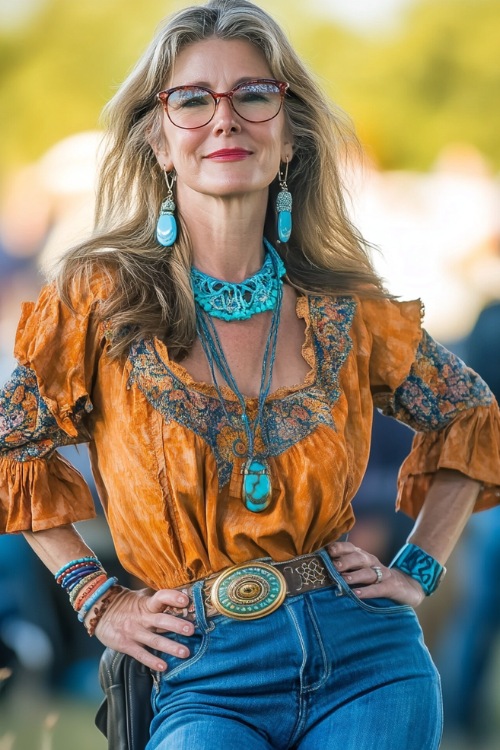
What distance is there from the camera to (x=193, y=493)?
1746mm

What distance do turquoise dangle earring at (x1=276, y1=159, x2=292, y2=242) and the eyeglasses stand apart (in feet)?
0.60

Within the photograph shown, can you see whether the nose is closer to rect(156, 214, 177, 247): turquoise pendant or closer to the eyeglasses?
the eyeglasses

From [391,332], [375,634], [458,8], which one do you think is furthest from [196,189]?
[458,8]

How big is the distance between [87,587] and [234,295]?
0.63 metres

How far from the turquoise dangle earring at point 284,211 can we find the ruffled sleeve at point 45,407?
44cm

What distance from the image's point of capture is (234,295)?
1.97 meters

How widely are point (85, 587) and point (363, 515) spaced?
7.69 ft

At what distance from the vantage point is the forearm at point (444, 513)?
215cm

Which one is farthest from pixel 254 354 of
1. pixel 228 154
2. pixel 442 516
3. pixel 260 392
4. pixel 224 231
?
pixel 442 516

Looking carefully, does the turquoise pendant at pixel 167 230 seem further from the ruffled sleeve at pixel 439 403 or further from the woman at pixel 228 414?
the ruffled sleeve at pixel 439 403

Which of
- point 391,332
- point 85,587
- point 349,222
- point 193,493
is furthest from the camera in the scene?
point 349,222

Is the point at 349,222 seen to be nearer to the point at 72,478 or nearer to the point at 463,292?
the point at 72,478

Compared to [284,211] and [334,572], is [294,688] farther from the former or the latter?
[284,211]

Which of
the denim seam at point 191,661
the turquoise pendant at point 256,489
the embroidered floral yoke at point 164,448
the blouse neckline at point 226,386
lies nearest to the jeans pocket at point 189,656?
the denim seam at point 191,661
